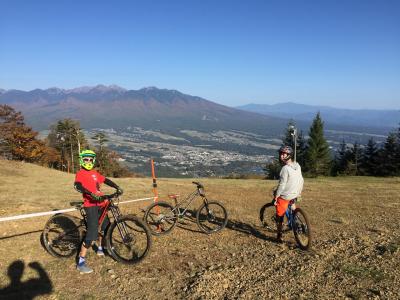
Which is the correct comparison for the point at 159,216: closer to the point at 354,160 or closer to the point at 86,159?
the point at 86,159

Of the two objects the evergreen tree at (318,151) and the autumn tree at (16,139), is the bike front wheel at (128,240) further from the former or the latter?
the evergreen tree at (318,151)

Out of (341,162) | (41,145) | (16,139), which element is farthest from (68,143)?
(341,162)

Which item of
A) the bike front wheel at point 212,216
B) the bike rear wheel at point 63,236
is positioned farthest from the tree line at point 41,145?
the bike rear wheel at point 63,236

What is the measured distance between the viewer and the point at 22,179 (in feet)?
74.0

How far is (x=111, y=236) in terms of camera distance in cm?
791

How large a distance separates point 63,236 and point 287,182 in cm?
553

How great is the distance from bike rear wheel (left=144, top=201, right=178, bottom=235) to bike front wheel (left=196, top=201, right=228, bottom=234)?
755 mm

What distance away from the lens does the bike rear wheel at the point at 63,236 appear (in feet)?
26.8

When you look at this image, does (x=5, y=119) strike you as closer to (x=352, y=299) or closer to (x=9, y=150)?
(x=9, y=150)

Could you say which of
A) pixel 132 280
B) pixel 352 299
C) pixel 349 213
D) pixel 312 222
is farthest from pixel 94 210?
pixel 349 213

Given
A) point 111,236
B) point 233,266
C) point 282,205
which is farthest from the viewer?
point 282,205

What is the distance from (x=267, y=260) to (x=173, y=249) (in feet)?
7.84

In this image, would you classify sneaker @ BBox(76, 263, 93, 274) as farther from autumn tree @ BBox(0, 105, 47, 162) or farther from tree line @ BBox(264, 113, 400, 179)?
tree line @ BBox(264, 113, 400, 179)

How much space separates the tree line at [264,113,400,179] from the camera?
6038 centimetres
